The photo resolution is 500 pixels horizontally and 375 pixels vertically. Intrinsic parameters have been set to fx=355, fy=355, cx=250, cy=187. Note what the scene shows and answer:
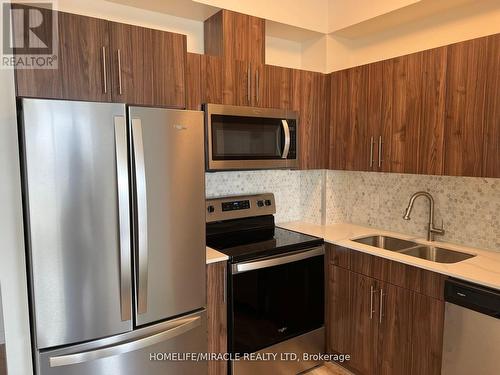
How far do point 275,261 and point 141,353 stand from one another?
0.91 meters

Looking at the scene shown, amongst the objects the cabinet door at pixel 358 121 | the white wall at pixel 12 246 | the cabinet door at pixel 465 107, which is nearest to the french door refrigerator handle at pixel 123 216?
the white wall at pixel 12 246

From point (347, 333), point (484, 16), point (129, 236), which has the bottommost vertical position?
point (347, 333)

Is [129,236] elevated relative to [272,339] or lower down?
elevated

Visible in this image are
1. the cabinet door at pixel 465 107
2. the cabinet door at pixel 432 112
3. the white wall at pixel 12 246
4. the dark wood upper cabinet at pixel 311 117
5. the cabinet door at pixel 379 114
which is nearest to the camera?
the white wall at pixel 12 246

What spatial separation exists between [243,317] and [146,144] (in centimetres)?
116

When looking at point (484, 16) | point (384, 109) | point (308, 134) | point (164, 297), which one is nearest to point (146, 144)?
point (164, 297)

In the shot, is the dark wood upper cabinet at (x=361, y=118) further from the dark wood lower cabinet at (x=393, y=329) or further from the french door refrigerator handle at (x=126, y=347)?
the french door refrigerator handle at (x=126, y=347)

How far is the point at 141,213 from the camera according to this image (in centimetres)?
161

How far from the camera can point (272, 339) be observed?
2.25 m

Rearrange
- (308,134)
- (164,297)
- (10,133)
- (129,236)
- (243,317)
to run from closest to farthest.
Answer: (10,133) < (129,236) < (164,297) < (243,317) < (308,134)

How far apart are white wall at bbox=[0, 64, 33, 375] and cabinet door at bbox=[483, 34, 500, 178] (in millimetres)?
2234

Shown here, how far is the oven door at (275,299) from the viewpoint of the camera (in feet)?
6.82

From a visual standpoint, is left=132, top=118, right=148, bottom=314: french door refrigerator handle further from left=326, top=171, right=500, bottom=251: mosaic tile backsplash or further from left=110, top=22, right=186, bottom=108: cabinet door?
left=326, top=171, right=500, bottom=251: mosaic tile backsplash

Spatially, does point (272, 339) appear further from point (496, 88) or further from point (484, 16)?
point (484, 16)
